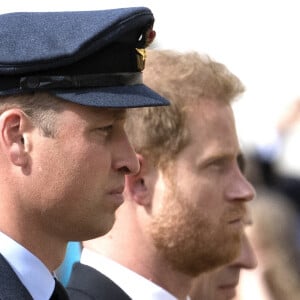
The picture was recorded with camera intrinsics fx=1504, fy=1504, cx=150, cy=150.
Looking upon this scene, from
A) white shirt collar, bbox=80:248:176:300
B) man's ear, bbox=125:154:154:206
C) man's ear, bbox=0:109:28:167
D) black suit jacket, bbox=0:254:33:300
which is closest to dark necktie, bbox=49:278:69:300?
black suit jacket, bbox=0:254:33:300

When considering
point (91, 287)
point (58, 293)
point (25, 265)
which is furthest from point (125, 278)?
point (25, 265)

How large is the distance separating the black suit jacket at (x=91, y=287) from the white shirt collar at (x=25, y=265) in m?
0.75

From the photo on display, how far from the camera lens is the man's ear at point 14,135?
364 cm

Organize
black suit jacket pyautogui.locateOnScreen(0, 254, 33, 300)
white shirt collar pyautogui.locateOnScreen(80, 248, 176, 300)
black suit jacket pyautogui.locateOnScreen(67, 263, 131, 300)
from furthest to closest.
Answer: white shirt collar pyautogui.locateOnScreen(80, 248, 176, 300) < black suit jacket pyautogui.locateOnScreen(67, 263, 131, 300) < black suit jacket pyautogui.locateOnScreen(0, 254, 33, 300)

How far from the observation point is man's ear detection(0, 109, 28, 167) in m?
3.64

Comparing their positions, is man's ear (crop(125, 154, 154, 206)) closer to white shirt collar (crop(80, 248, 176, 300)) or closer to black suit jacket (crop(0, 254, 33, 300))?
white shirt collar (crop(80, 248, 176, 300))

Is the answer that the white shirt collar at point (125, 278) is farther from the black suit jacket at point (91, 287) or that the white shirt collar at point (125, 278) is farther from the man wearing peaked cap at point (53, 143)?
the man wearing peaked cap at point (53, 143)

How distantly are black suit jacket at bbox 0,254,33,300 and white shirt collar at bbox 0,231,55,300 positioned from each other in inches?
0.8

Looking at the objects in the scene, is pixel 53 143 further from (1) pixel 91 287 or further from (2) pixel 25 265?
(1) pixel 91 287

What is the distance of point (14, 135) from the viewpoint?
3.65m

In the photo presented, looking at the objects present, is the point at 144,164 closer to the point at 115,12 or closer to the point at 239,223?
the point at 239,223

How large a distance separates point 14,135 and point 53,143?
0.32 feet

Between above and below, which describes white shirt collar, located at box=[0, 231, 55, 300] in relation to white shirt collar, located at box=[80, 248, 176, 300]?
above

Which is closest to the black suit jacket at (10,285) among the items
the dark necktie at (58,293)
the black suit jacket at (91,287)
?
the dark necktie at (58,293)
